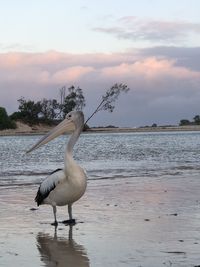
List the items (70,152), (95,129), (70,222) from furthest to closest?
(95,129), (70,152), (70,222)

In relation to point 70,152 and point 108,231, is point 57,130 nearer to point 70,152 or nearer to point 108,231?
point 70,152

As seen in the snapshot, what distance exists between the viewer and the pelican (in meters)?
7.64

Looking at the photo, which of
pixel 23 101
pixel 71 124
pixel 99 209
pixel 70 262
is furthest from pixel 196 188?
pixel 23 101

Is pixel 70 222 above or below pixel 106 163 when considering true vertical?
above

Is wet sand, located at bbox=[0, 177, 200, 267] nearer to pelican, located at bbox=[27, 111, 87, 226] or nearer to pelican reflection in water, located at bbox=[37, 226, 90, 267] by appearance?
pelican reflection in water, located at bbox=[37, 226, 90, 267]

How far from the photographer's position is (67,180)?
7.71 meters

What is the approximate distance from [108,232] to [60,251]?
0.90 meters

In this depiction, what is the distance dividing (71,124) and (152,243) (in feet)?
8.37

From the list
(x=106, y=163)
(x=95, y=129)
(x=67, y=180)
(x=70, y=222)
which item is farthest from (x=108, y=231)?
(x=95, y=129)

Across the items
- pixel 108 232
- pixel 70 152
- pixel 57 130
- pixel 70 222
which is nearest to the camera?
pixel 108 232

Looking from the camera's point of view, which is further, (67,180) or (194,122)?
(194,122)

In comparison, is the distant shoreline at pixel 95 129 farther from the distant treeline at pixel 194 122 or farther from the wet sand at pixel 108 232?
the wet sand at pixel 108 232

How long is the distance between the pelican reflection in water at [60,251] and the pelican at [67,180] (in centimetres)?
77

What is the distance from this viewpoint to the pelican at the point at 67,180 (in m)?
7.64
